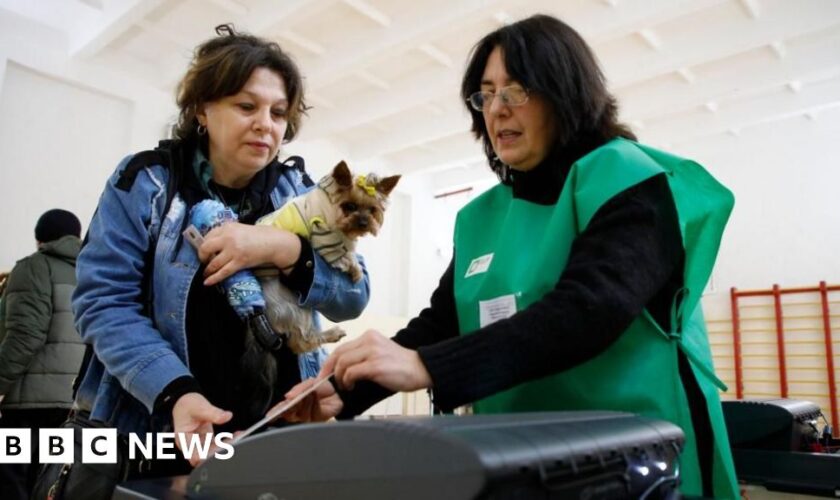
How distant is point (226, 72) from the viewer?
1.14m

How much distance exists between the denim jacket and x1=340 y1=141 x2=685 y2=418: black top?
14.3 inches

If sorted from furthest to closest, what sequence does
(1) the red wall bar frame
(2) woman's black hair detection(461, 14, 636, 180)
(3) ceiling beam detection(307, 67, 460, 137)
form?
1. (1) the red wall bar frame
2. (3) ceiling beam detection(307, 67, 460, 137)
3. (2) woman's black hair detection(461, 14, 636, 180)

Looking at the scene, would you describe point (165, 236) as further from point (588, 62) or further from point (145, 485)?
point (588, 62)

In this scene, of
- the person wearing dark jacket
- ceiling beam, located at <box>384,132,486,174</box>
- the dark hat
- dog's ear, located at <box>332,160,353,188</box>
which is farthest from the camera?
ceiling beam, located at <box>384,132,486,174</box>

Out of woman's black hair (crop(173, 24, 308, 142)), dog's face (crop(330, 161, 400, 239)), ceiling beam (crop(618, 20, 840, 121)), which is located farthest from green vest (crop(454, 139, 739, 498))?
ceiling beam (crop(618, 20, 840, 121))

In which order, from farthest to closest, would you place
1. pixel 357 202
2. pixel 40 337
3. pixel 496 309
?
pixel 40 337 < pixel 357 202 < pixel 496 309

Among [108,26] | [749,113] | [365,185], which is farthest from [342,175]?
[749,113]

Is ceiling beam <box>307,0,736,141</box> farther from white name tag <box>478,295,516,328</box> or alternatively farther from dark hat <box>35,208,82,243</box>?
white name tag <box>478,295,516,328</box>

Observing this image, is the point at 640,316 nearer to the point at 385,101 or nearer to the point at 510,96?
the point at 510,96

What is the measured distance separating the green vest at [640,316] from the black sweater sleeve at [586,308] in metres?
0.02

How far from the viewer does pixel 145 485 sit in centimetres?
64

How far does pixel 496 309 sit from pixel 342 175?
3.50ft

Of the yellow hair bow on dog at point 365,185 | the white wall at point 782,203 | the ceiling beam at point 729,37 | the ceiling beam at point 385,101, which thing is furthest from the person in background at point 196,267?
the white wall at point 782,203

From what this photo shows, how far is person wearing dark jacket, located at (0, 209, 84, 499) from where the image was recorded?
264 centimetres
